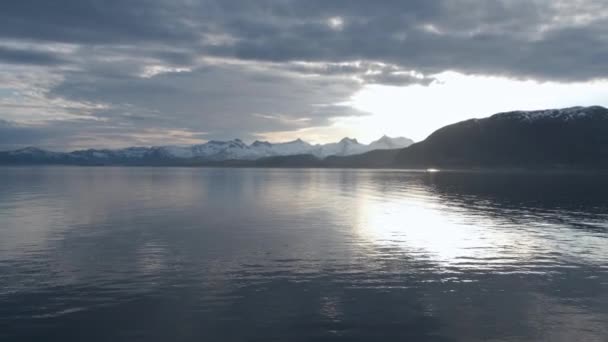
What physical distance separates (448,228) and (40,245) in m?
53.9

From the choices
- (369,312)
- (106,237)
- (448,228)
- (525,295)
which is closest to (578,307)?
(525,295)

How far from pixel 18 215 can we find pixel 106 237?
30.6 metres

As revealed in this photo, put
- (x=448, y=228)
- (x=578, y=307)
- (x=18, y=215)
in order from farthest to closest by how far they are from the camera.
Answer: (x=18, y=215)
(x=448, y=228)
(x=578, y=307)

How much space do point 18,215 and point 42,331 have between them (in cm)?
5847

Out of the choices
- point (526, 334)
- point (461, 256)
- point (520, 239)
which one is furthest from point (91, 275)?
point (520, 239)

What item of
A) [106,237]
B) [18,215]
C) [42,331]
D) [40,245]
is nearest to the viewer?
[42,331]

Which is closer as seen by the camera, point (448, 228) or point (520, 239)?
point (520, 239)

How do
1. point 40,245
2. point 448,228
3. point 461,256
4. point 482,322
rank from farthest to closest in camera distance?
point 448,228 < point 40,245 < point 461,256 < point 482,322

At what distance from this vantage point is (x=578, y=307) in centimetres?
2800

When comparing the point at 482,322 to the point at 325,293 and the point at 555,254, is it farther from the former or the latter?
the point at 555,254

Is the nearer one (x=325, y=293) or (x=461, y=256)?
(x=325, y=293)

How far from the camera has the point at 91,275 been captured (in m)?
34.8

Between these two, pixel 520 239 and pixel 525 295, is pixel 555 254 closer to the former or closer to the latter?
pixel 520 239

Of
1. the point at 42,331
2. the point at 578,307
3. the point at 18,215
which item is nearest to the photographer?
the point at 42,331
